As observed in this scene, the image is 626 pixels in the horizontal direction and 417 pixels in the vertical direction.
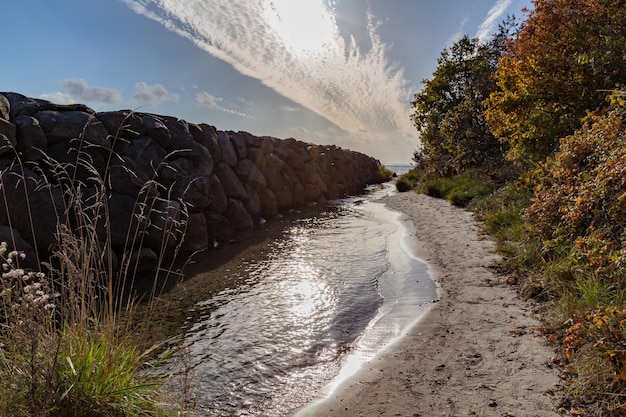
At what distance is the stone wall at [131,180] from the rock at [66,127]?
0.02m

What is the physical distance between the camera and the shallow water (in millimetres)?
3957

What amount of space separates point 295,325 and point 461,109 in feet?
65.4

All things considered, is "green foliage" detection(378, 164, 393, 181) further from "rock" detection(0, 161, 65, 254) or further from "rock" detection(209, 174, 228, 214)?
"rock" detection(0, 161, 65, 254)

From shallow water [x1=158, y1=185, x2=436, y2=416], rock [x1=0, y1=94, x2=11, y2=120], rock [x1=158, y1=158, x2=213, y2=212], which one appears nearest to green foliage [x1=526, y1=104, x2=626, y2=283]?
shallow water [x1=158, y1=185, x2=436, y2=416]

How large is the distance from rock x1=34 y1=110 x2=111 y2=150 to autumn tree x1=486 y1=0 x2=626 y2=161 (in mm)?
10730

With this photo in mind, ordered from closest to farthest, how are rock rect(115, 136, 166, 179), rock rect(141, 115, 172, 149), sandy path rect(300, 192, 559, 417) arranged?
sandy path rect(300, 192, 559, 417) < rock rect(115, 136, 166, 179) < rock rect(141, 115, 172, 149)

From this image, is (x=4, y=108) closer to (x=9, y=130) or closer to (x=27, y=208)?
(x=9, y=130)

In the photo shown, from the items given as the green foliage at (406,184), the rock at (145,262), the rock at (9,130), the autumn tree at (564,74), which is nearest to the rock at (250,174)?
the rock at (145,262)

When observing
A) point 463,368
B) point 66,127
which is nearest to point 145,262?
point 66,127

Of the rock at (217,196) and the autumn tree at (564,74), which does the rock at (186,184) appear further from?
the autumn tree at (564,74)

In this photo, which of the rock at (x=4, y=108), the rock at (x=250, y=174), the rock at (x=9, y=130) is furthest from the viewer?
the rock at (x=250, y=174)

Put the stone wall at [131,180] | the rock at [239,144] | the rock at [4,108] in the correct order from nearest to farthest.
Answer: the stone wall at [131,180] < the rock at [4,108] < the rock at [239,144]

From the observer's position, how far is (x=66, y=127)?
823cm

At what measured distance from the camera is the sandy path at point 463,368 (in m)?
3.34
